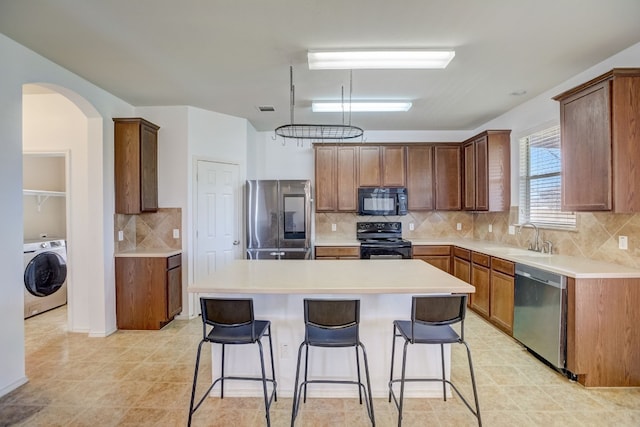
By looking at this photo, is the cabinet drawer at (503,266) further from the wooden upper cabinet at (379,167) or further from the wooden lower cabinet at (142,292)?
the wooden lower cabinet at (142,292)

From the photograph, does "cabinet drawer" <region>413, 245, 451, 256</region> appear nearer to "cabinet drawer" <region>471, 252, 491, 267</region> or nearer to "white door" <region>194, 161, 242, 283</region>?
"cabinet drawer" <region>471, 252, 491, 267</region>

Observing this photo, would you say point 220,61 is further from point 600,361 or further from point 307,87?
point 600,361

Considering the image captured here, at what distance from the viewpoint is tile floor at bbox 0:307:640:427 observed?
80.8 inches

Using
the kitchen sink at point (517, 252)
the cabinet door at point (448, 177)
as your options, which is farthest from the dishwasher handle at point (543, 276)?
the cabinet door at point (448, 177)

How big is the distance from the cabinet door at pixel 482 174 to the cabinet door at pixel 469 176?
0.07 metres

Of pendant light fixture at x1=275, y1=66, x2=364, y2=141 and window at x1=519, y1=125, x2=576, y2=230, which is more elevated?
pendant light fixture at x1=275, y1=66, x2=364, y2=141

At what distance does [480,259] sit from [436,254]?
2.56 ft

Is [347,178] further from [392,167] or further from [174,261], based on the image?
[174,261]

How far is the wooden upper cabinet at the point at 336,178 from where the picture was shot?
4789 millimetres

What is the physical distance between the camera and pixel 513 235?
4012 mm

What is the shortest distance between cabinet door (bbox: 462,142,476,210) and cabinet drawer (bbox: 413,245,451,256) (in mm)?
716

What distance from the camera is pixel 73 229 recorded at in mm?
3457

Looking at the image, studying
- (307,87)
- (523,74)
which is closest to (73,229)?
(307,87)

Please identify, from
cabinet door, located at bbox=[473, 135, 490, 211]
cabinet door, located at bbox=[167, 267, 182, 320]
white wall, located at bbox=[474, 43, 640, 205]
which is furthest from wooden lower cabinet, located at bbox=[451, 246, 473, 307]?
cabinet door, located at bbox=[167, 267, 182, 320]
